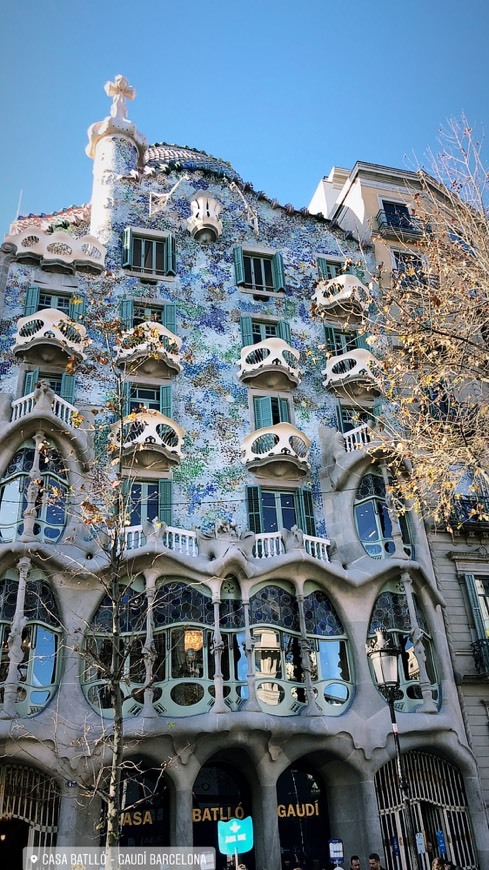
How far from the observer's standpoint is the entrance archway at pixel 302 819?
667 inches

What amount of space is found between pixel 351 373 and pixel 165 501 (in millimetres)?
6933

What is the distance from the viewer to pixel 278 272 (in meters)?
24.2

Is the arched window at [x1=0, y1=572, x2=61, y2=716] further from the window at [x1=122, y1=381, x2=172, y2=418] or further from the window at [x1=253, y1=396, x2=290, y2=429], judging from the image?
the window at [x1=253, y1=396, x2=290, y2=429]

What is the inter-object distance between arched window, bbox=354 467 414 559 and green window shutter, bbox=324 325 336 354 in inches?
203

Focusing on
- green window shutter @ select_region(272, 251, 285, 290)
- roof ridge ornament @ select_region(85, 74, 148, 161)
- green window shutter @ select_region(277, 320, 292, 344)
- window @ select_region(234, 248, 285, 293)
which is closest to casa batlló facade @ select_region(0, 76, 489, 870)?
green window shutter @ select_region(277, 320, 292, 344)

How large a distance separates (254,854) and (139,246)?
17071 millimetres

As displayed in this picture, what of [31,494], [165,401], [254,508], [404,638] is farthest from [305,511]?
[31,494]

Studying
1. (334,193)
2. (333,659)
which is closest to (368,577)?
(333,659)

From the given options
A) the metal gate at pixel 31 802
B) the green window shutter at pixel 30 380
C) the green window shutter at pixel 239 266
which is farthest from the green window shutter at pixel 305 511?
the metal gate at pixel 31 802

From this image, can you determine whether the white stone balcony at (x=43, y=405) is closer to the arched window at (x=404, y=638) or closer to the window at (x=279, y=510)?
the window at (x=279, y=510)

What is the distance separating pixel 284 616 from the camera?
57.7 ft

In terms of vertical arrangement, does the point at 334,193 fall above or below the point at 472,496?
above

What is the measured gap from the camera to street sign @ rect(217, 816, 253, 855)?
11180 mm

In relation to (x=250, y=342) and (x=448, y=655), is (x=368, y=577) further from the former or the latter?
(x=250, y=342)
